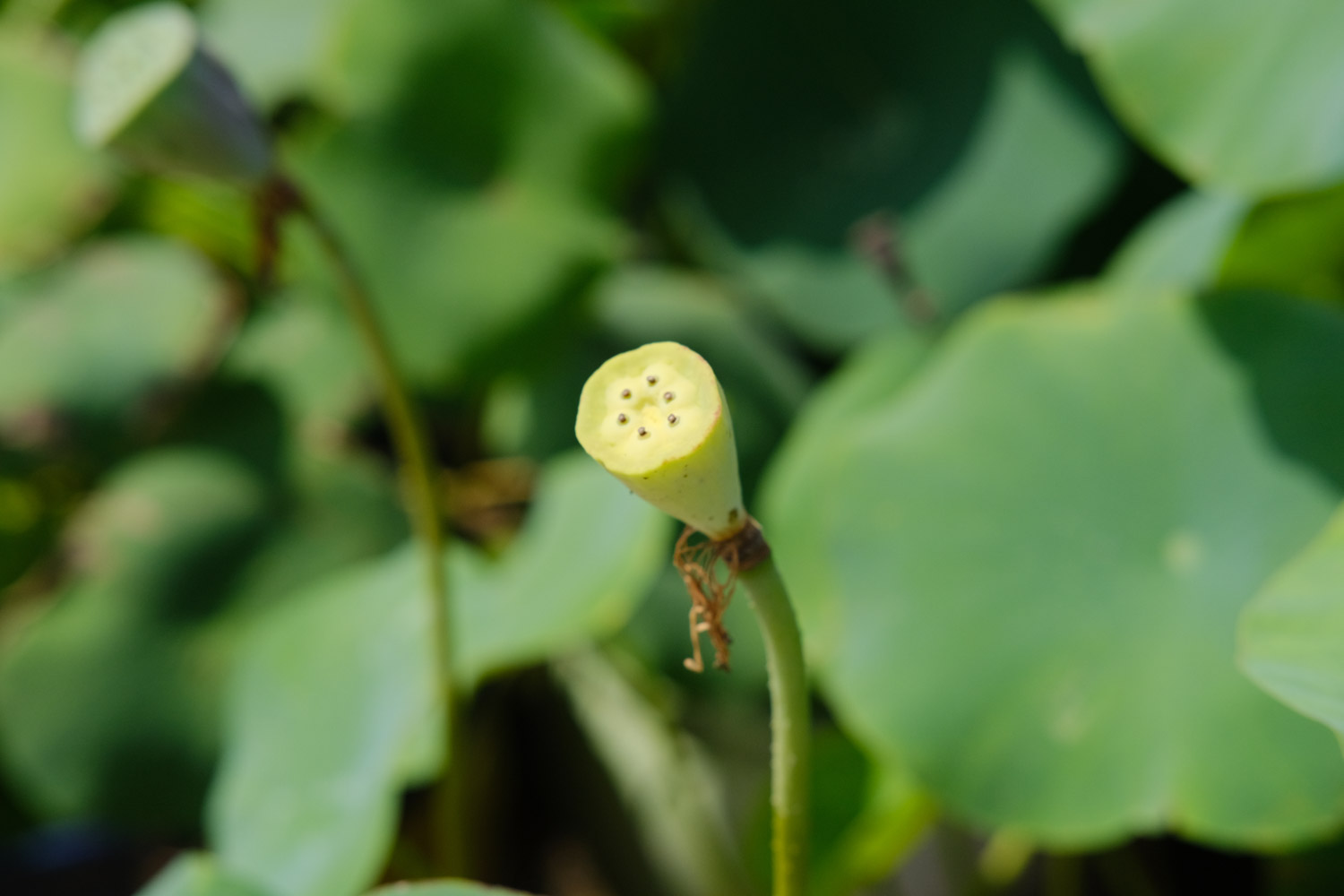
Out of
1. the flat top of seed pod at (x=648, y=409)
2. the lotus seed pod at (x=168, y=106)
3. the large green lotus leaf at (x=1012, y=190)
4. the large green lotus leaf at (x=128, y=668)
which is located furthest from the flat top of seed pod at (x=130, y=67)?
the large green lotus leaf at (x=1012, y=190)

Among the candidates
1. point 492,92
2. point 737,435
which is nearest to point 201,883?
point 737,435

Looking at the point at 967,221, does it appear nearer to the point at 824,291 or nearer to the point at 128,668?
the point at 824,291

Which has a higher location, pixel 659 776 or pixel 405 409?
pixel 405 409

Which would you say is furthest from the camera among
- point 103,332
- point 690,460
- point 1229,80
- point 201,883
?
point 103,332

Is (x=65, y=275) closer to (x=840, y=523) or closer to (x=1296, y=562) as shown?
(x=840, y=523)

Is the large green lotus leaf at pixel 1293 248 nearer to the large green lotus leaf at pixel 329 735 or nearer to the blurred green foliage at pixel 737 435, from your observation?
the blurred green foliage at pixel 737 435

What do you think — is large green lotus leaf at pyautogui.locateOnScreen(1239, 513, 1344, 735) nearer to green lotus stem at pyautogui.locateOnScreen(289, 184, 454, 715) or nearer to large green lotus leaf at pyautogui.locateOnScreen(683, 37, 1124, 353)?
green lotus stem at pyautogui.locateOnScreen(289, 184, 454, 715)

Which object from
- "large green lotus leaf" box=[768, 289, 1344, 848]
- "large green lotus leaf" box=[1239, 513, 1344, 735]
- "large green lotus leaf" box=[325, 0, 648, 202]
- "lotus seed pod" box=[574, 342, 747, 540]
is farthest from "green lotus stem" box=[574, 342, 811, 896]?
"large green lotus leaf" box=[325, 0, 648, 202]
